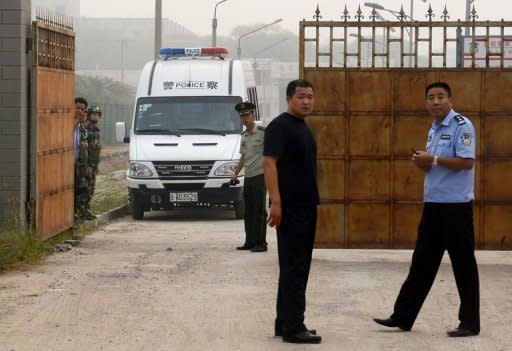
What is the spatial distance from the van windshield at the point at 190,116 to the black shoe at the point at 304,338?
1389cm

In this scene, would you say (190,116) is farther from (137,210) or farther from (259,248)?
(259,248)

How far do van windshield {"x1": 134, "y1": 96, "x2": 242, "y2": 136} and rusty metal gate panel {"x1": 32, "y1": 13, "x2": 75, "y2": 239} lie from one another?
5.75 meters

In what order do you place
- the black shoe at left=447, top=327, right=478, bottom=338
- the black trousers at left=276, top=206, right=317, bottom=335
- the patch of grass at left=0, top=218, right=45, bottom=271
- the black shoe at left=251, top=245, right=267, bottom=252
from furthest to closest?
the black shoe at left=251, top=245, right=267, bottom=252 → the patch of grass at left=0, top=218, right=45, bottom=271 → the black shoe at left=447, top=327, right=478, bottom=338 → the black trousers at left=276, top=206, right=317, bottom=335

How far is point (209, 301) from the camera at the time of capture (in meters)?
11.9

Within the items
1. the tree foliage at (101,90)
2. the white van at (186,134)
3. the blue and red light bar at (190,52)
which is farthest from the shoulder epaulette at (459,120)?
the tree foliage at (101,90)

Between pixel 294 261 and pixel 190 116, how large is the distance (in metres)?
14.1

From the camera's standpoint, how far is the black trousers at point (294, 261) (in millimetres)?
9617

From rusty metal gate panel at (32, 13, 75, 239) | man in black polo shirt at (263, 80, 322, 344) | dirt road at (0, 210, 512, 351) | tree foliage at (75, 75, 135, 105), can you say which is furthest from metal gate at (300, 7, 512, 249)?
tree foliage at (75, 75, 135, 105)

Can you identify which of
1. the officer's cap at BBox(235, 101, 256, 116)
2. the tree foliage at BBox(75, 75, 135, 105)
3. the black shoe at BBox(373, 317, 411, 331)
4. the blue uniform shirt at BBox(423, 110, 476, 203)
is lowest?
the black shoe at BBox(373, 317, 411, 331)

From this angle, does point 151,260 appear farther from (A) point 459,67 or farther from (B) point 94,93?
(B) point 94,93

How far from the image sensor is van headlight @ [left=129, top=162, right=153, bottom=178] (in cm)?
2284

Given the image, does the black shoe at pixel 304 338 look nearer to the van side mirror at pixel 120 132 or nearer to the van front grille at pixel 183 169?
the van front grille at pixel 183 169

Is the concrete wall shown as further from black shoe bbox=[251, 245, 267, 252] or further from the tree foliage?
the tree foliage

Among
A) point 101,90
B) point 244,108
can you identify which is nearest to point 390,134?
point 244,108
